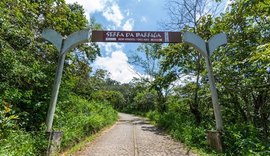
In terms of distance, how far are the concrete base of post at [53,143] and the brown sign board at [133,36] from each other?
337 cm

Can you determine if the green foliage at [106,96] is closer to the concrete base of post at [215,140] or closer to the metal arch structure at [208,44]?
the metal arch structure at [208,44]

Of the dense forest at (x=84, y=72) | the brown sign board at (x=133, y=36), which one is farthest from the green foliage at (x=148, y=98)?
the brown sign board at (x=133, y=36)

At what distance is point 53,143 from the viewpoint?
6707mm

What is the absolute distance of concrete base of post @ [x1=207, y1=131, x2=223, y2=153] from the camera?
754 centimetres

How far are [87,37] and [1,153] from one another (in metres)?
4.82

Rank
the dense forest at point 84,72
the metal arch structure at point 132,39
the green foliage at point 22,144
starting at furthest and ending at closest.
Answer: the metal arch structure at point 132,39, the dense forest at point 84,72, the green foliage at point 22,144

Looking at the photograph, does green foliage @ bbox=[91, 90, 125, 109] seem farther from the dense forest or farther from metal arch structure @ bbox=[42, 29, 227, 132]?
metal arch structure @ bbox=[42, 29, 227, 132]

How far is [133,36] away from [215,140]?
4.38 meters

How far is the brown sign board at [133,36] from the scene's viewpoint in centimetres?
829

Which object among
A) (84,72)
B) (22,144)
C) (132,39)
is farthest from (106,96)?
(22,144)

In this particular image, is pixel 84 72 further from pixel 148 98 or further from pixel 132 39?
pixel 148 98

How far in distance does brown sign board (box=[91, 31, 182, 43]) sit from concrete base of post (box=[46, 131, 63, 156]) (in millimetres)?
3367

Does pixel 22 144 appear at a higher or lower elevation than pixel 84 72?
lower

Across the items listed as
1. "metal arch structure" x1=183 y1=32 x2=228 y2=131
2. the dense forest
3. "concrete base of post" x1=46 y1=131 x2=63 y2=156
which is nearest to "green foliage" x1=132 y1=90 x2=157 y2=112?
the dense forest
